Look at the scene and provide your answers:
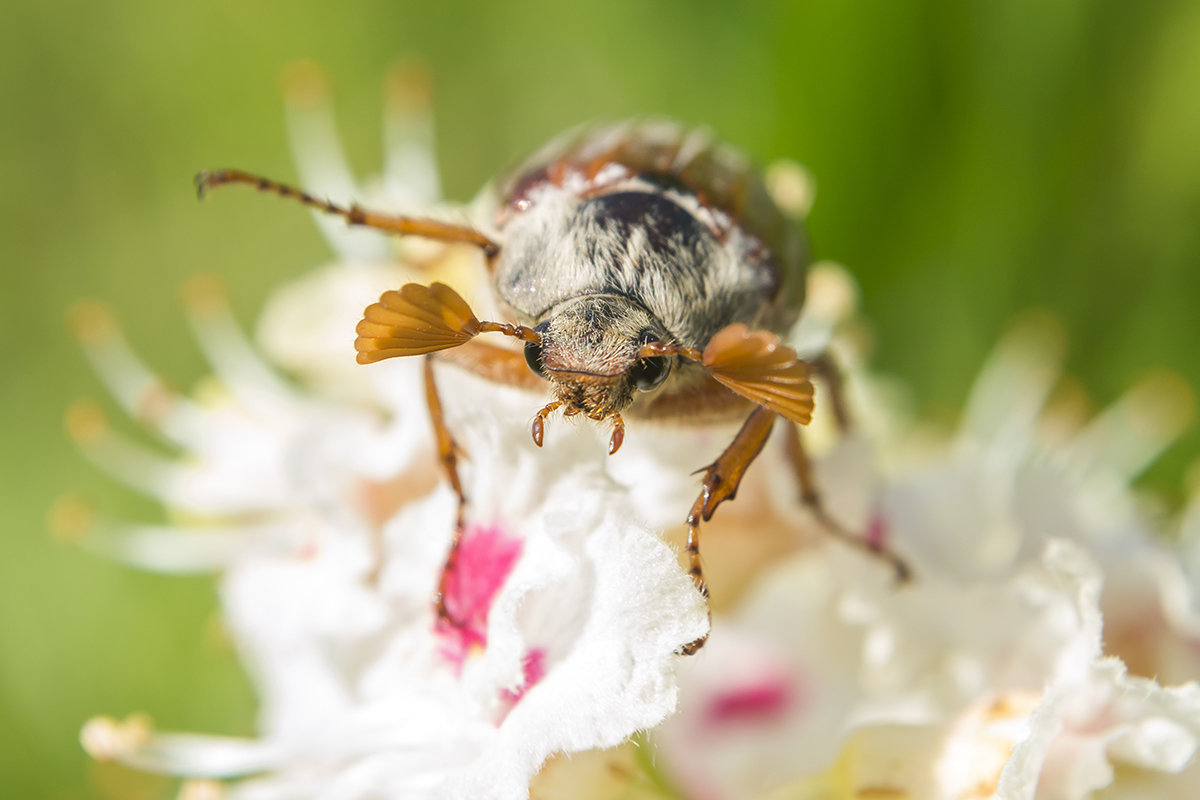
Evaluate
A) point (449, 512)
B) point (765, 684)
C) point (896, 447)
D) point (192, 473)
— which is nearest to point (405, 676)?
point (449, 512)

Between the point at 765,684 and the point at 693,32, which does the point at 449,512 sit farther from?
the point at 693,32

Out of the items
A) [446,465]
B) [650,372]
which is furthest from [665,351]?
[446,465]

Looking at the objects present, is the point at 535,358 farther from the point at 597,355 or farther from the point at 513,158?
the point at 513,158

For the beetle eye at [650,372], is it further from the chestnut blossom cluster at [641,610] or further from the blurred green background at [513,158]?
the blurred green background at [513,158]

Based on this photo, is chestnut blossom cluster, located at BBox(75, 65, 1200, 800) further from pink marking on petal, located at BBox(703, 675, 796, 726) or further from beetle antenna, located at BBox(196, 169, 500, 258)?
beetle antenna, located at BBox(196, 169, 500, 258)

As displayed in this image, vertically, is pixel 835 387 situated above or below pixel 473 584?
above

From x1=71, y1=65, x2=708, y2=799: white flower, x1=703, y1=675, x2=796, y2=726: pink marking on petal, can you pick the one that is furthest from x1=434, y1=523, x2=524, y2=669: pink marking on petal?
x1=703, y1=675, x2=796, y2=726: pink marking on petal
